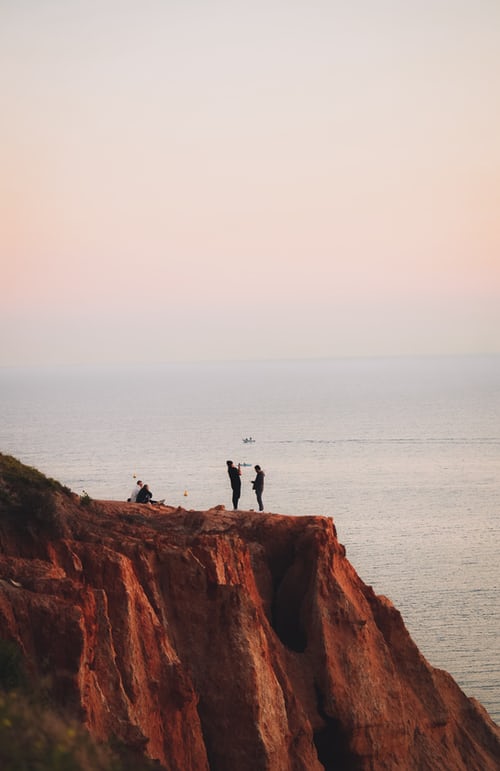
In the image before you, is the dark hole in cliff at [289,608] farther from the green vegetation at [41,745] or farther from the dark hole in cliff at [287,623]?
the green vegetation at [41,745]

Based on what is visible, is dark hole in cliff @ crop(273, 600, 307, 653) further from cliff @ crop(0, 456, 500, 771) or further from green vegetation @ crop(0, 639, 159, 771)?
green vegetation @ crop(0, 639, 159, 771)

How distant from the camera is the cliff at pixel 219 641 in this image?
25.8 meters

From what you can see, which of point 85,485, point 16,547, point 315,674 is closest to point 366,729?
point 315,674

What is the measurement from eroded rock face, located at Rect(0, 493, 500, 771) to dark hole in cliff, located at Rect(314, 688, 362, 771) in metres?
0.04

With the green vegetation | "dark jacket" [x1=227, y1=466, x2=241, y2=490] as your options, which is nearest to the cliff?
the green vegetation

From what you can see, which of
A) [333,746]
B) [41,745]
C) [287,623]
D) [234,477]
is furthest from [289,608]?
[41,745]

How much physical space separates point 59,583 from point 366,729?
11191mm

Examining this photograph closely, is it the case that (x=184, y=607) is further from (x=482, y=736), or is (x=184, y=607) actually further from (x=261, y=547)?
(x=482, y=736)

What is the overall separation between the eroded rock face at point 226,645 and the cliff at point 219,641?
40mm

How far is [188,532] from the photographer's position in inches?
1375

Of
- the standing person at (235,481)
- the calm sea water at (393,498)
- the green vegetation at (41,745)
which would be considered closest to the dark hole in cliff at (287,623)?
the standing person at (235,481)

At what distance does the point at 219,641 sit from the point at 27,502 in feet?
19.9

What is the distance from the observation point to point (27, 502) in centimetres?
3130

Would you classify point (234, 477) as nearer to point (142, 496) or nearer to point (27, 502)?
point (142, 496)
